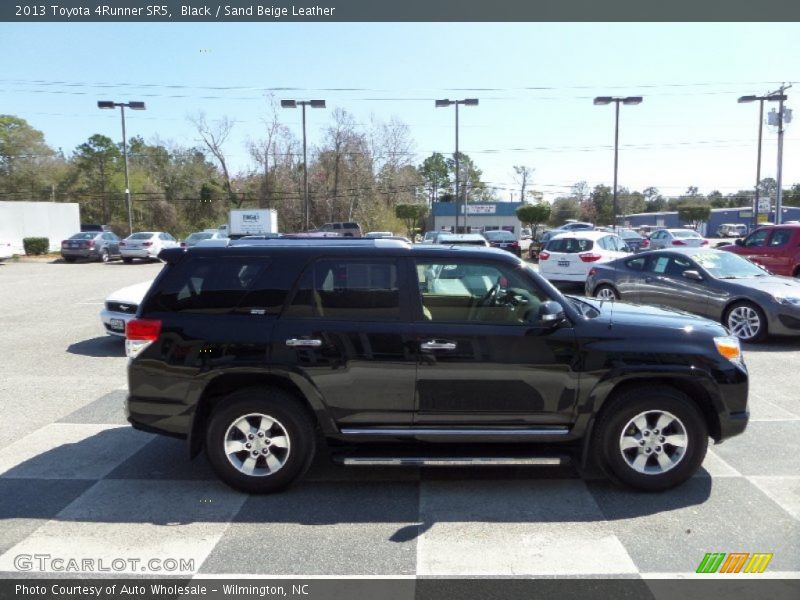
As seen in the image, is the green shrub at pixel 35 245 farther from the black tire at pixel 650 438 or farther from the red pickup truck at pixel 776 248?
the black tire at pixel 650 438

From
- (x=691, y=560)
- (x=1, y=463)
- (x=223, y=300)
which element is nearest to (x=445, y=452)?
(x=691, y=560)

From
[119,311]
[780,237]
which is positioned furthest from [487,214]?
[119,311]

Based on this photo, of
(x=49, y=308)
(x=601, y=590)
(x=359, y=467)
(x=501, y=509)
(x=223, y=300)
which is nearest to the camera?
(x=601, y=590)

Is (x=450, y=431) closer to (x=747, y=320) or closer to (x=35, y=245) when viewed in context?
(x=747, y=320)

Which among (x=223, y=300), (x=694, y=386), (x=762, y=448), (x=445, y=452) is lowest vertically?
(x=762, y=448)

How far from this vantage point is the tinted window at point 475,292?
4.53 meters

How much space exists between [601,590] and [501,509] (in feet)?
3.42

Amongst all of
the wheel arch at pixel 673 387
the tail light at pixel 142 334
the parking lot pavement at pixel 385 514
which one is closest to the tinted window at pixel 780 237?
the parking lot pavement at pixel 385 514

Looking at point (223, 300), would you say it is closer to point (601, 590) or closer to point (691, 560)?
point (601, 590)

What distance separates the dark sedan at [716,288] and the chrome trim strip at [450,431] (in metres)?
6.74

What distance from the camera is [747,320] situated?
31.9 feet

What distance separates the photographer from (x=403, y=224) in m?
59.1

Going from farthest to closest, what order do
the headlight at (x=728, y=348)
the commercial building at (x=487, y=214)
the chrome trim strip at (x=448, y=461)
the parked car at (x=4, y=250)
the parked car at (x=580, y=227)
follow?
1. the commercial building at (x=487, y=214)
2. the parked car at (x=580, y=227)
3. the parked car at (x=4, y=250)
4. the headlight at (x=728, y=348)
5. the chrome trim strip at (x=448, y=461)

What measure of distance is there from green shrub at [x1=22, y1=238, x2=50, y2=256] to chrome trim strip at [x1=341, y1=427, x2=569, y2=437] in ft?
113
